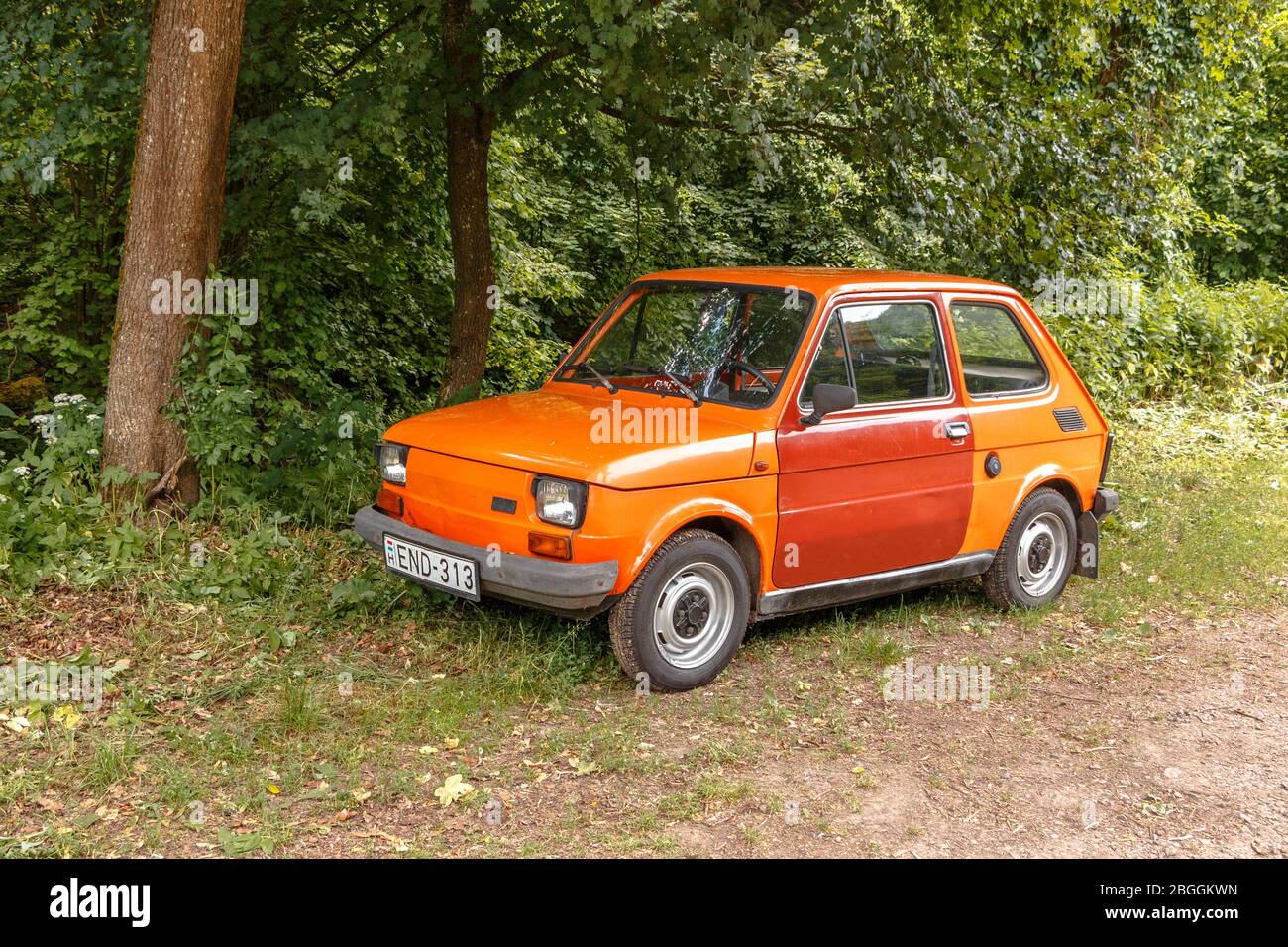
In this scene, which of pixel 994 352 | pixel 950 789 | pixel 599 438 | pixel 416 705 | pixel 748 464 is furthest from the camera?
pixel 994 352

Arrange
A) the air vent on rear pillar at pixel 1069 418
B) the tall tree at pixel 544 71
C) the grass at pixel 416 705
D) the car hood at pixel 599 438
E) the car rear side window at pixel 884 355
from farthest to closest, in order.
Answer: the tall tree at pixel 544 71 < the air vent on rear pillar at pixel 1069 418 < the car rear side window at pixel 884 355 < the car hood at pixel 599 438 < the grass at pixel 416 705

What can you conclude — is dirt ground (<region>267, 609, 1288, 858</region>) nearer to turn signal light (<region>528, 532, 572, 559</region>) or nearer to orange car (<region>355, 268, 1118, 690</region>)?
orange car (<region>355, 268, 1118, 690</region>)

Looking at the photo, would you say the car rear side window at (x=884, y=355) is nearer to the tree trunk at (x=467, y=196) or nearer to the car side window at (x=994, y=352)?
the car side window at (x=994, y=352)

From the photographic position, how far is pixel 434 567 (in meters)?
5.54

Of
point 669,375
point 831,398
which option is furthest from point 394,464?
point 831,398

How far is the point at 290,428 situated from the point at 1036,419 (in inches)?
187

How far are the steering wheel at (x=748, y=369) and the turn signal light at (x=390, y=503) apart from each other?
1796mm

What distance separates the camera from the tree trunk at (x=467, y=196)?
8.40m

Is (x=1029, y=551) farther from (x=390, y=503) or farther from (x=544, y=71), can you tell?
(x=544, y=71)

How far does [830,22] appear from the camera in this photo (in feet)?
27.1

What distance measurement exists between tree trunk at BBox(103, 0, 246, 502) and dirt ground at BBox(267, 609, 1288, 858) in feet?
11.0

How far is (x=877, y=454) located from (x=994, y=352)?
1295 mm

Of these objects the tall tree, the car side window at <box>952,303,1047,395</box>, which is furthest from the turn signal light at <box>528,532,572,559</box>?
the tall tree

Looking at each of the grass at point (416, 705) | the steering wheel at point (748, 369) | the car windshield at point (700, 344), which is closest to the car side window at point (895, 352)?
the car windshield at point (700, 344)
